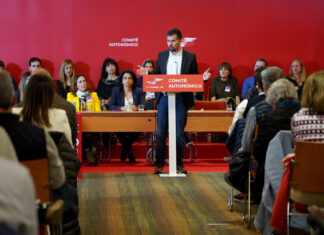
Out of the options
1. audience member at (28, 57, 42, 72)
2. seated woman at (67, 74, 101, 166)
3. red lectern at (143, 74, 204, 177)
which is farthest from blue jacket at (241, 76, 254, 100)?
audience member at (28, 57, 42, 72)

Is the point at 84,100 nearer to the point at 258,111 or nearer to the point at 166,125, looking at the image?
the point at 166,125

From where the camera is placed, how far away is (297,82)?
9680mm

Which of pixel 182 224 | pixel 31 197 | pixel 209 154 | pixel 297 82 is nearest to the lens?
pixel 31 197

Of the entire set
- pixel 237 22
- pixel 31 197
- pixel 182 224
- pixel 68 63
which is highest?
pixel 237 22

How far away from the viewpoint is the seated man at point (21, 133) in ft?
8.26

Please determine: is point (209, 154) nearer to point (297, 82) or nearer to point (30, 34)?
point (297, 82)

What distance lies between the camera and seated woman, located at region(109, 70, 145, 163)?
8.41m

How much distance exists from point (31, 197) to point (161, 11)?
908cm

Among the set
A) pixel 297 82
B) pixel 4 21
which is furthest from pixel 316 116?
pixel 4 21

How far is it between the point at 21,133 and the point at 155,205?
2904mm

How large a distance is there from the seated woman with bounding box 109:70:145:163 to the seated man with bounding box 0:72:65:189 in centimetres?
563

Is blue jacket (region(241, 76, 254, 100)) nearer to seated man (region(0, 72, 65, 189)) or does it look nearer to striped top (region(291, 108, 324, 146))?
striped top (region(291, 108, 324, 146))

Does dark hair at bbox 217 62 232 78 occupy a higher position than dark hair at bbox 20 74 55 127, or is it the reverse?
dark hair at bbox 217 62 232 78

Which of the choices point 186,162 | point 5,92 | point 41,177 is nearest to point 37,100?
point 41,177
